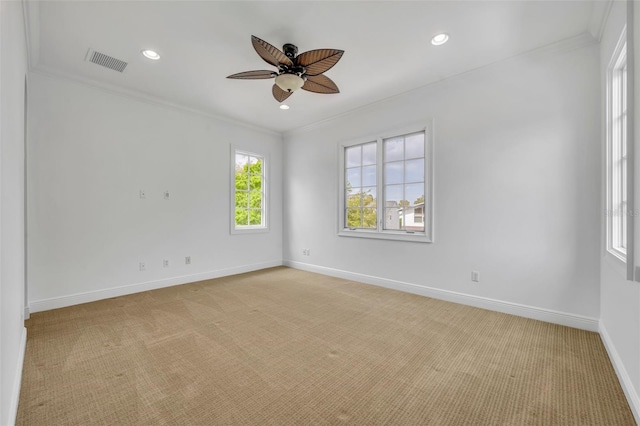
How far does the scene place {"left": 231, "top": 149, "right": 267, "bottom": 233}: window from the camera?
16.9 feet

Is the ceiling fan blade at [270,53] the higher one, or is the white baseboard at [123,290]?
the ceiling fan blade at [270,53]

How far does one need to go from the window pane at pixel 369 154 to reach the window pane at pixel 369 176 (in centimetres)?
8

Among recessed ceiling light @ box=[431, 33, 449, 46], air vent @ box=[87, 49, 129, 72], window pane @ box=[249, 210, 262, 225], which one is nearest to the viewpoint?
recessed ceiling light @ box=[431, 33, 449, 46]

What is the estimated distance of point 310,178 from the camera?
5371 millimetres

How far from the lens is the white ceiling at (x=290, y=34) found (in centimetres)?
232

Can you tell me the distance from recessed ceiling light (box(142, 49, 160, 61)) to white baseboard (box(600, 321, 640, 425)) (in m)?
4.66

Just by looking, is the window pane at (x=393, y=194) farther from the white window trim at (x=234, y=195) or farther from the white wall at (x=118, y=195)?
the white wall at (x=118, y=195)

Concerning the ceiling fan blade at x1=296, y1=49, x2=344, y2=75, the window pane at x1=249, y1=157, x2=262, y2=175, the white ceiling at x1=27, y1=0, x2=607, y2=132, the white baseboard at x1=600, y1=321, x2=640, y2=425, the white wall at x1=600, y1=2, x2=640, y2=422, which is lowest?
the white baseboard at x1=600, y1=321, x2=640, y2=425

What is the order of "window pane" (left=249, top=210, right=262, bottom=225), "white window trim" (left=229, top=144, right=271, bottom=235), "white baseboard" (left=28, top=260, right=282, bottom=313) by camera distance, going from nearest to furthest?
"white baseboard" (left=28, top=260, right=282, bottom=313) < "white window trim" (left=229, top=144, right=271, bottom=235) < "window pane" (left=249, top=210, right=262, bottom=225)

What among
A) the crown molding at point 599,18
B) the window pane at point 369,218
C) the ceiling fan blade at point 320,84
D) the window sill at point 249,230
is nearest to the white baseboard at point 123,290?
the window sill at point 249,230

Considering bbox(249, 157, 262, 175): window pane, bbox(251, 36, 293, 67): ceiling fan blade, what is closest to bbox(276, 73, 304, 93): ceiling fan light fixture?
bbox(251, 36, 293, 67): ceiling fan blade

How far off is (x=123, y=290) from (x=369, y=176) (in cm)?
394

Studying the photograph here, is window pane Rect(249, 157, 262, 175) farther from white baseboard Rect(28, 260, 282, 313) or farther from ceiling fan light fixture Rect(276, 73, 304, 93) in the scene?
Result: ceiling fan light fixture Rect(276, 73, 304, 93)

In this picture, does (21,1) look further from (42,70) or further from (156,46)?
(42,70)
